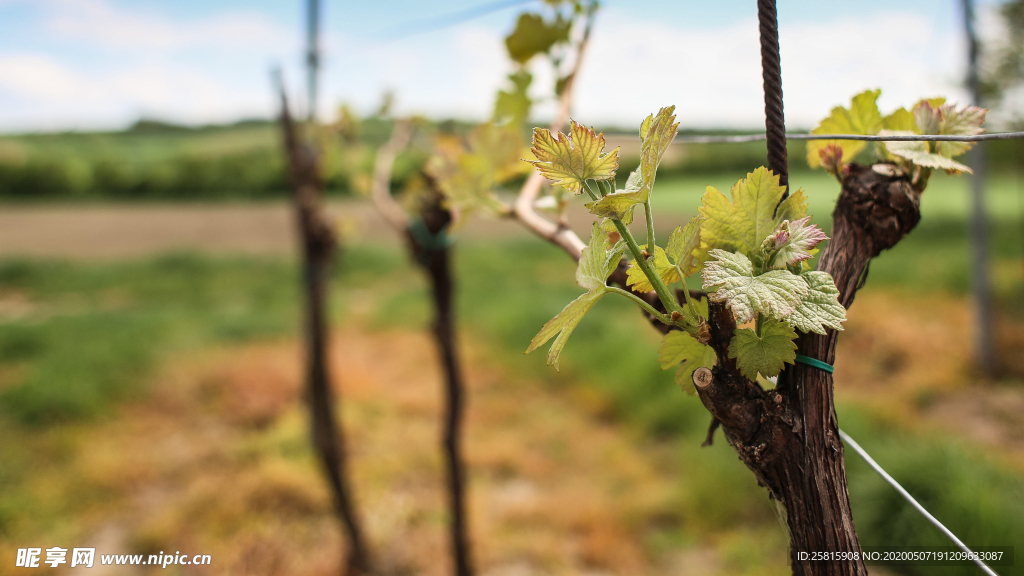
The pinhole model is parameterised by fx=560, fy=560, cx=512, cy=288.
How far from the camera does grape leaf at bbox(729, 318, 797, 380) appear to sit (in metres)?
0.40

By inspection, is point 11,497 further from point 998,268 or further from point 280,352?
point 998,268

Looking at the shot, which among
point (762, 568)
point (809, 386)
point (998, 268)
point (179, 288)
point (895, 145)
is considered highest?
point (895, 145)

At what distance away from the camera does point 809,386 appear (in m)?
0.43

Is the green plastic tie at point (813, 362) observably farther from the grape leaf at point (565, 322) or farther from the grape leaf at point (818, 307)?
the grape leaf at point (565, 322)

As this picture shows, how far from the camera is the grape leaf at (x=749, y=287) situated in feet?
1.18

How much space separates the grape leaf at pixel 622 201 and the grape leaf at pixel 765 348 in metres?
0.12

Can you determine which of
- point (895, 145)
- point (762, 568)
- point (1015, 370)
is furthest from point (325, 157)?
point (1015, 370)

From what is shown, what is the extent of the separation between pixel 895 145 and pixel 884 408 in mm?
2735

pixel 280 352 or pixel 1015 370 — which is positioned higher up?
pixel 1015 370

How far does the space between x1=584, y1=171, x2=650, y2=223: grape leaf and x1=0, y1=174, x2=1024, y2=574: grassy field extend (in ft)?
0.90

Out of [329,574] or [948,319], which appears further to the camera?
[948,319]

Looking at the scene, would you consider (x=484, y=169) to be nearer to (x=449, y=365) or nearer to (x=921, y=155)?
(x=921, y=155)

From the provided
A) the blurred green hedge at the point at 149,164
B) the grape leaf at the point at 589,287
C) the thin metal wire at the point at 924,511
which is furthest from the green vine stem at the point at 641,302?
the blurred green hedge at the point at 149,164

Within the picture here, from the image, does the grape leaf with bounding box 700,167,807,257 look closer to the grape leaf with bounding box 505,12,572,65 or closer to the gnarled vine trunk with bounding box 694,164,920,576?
the gnarled vine trunk with bounding box 694,164,920,576
